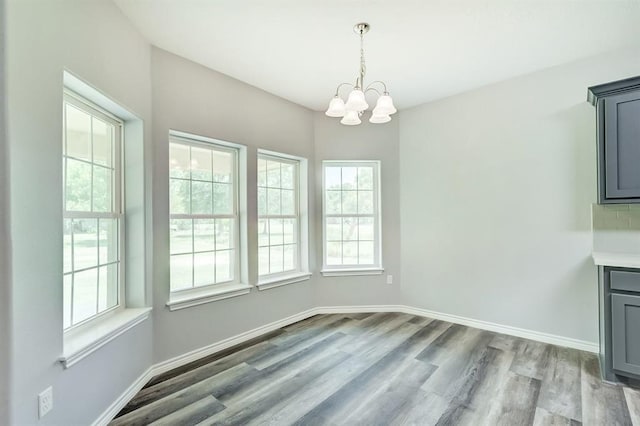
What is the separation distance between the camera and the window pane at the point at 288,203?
150 inches

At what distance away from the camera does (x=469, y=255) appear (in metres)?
3.54

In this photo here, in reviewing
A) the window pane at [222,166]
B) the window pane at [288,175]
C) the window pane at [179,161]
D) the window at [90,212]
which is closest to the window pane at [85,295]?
the window at [90,212]

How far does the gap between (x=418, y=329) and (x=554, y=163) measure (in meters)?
2.23

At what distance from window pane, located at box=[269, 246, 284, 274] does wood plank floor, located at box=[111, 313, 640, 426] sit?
31.5 inches

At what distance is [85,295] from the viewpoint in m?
1.96

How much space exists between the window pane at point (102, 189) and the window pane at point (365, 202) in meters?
2.86

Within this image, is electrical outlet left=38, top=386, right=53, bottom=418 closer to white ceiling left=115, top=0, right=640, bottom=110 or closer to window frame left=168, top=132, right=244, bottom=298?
window frame left=168, top=132, right=244, bottom=298

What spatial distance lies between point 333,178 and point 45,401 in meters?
3.37

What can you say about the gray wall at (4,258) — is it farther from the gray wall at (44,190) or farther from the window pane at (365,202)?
the window pane at (365,202)

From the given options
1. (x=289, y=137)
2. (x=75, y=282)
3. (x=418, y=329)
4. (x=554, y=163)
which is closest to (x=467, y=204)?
(x=554, y=163)

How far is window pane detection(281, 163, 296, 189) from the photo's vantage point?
3816mm

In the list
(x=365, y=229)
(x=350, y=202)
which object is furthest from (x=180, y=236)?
(x=365, y=229)

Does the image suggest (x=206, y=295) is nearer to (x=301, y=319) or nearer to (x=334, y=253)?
(x=301, y=319)

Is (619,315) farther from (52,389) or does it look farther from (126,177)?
(126,177)
